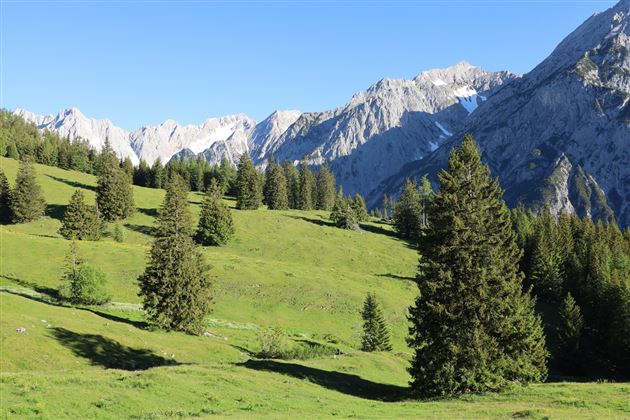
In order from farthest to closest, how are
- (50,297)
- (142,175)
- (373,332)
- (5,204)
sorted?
(142,175)
(5,204)
(373,332)
(50,297)

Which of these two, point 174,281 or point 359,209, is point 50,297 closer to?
point 174,281

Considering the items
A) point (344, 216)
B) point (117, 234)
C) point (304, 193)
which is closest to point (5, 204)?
point (117, 234)

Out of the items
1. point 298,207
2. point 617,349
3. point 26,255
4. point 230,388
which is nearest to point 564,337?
point 617,349

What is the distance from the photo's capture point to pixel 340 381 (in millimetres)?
36719

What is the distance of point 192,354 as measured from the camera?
46969mm

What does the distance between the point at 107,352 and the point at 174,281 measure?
13.5 metres

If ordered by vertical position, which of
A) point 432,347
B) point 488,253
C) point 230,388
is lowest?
point 230,388

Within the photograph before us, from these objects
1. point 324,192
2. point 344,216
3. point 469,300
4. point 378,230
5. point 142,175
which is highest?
point 324,192

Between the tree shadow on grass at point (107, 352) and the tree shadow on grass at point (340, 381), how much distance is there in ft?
34.7

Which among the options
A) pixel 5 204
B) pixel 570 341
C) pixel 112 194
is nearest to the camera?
pixel 570 341

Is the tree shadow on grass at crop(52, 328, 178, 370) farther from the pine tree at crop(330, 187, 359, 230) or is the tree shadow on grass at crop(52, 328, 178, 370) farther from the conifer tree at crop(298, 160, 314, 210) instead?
the conifer tree at crop(298, 160, 314, 210)

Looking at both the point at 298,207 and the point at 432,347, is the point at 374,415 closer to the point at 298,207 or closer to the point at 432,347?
the point at 432,347

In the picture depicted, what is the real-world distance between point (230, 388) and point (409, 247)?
4204 inches

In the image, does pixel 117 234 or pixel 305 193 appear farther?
pixel 305 193
